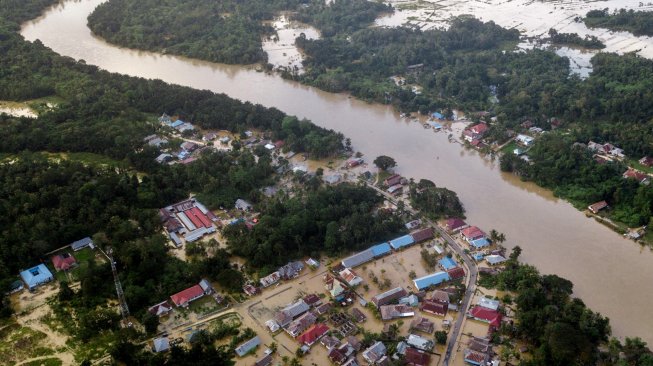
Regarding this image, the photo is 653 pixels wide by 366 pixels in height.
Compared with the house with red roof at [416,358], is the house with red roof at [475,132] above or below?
above

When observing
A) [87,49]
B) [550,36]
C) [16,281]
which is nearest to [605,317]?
[16,281]

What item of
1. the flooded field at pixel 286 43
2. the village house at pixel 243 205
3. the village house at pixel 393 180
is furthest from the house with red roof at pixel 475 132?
the flooded field at pixel 286 43

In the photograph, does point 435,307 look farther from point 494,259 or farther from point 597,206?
point 597,206

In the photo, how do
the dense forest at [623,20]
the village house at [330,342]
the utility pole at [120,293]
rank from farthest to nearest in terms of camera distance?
the dense forest at [623,20] < the utility pole at [120,293] < the village house at [330,342]

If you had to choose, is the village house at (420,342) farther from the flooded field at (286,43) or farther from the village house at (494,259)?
the flooded field at (286,43)

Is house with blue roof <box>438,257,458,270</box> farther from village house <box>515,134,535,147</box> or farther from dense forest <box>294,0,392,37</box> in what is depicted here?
dense forest <box>294,0,392,37</box>

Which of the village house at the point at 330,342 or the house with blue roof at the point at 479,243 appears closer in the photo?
the village house at the point at 330,342

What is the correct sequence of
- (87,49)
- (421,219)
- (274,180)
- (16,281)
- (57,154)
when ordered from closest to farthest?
→ (16,281), (421,219), (274,180), (57,154), (87,49)

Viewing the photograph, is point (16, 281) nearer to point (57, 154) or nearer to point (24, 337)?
point (24, 337)
